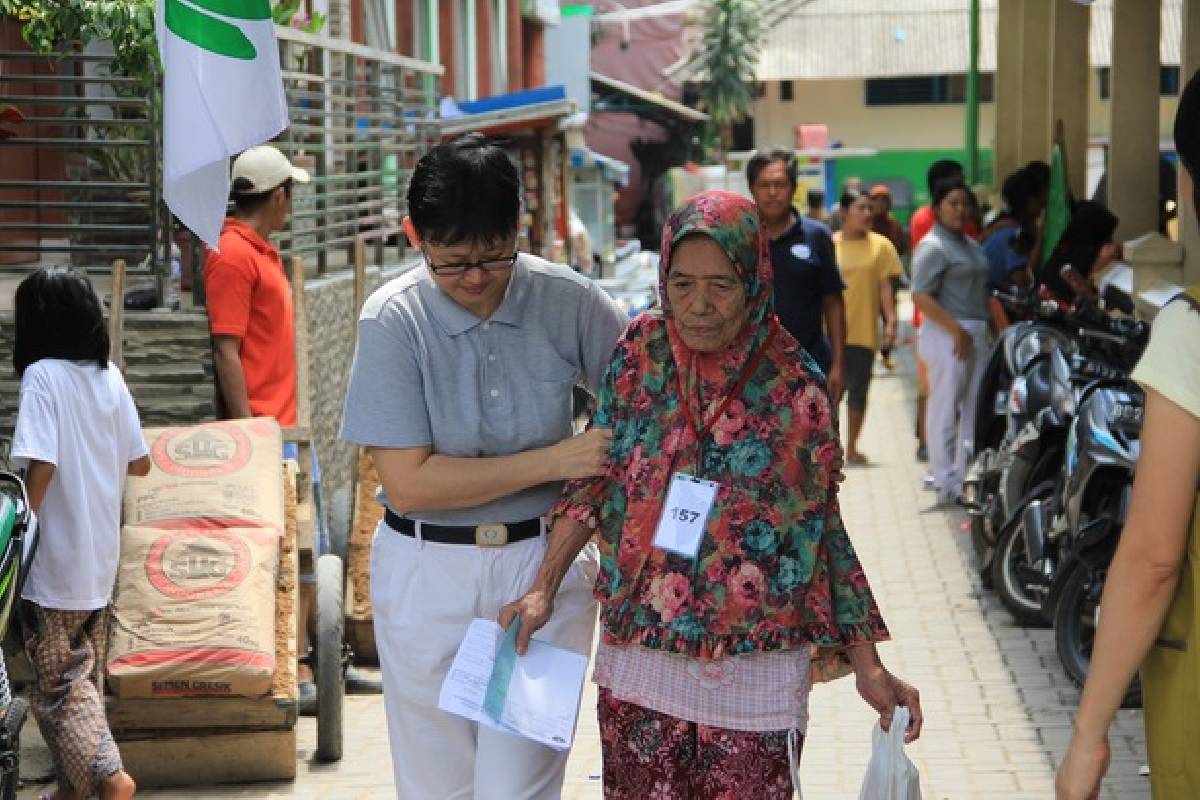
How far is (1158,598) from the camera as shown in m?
3.21

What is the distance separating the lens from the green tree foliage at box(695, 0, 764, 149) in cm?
4788

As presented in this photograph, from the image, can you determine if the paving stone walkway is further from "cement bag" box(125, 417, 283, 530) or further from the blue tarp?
the blue tarp

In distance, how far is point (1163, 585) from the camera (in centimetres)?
321

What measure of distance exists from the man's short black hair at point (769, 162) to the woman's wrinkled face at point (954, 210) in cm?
294

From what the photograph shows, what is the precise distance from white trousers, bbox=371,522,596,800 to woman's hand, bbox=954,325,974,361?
7.72m

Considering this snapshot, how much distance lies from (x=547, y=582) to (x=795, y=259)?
16.5ft

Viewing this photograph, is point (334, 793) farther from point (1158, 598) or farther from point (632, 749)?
point (1158, 598)

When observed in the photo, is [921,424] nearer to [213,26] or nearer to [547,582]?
[213,26]

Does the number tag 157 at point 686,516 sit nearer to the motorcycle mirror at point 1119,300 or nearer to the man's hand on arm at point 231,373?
the man's hand on arm at point 231,373

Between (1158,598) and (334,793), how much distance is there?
12.5 ft

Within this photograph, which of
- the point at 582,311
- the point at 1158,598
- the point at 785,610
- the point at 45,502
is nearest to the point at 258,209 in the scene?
the point at 45,502

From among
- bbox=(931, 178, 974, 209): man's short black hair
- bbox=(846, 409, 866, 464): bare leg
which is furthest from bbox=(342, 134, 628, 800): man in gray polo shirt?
bbox=(846, 409, 866, 464): bare leg

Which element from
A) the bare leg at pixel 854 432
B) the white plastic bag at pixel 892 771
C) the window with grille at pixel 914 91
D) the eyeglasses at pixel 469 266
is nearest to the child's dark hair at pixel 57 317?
the eyeglasses at pixel 469 266

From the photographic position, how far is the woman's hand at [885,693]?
3.95 metres
